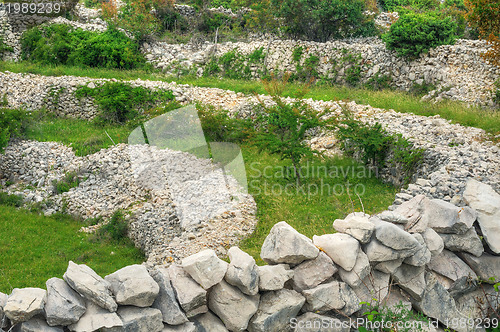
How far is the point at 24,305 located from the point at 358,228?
3.61 meters

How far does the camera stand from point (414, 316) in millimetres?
5508

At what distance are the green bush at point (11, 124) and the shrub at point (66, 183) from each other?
2.14 metres

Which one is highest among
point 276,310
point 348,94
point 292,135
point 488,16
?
point 488,16

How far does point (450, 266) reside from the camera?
6020 mm

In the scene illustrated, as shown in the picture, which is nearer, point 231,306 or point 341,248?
point 231,306

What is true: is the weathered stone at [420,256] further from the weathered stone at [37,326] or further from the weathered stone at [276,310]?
the weathered stone at [37,326]

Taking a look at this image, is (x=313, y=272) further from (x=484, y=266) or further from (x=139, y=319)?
(x=484, y=266)

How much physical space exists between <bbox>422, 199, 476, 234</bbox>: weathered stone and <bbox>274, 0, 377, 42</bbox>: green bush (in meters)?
14.4

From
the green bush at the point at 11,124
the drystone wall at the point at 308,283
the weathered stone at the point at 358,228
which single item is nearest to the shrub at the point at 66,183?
the green bush at the point at 11,124

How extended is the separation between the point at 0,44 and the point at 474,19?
1724 cm

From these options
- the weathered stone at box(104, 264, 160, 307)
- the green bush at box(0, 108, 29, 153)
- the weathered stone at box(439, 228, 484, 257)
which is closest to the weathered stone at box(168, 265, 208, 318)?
the weathered stone at box(104, 264, 160, 307)

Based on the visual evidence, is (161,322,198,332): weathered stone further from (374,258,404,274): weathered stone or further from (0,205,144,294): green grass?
(0,205,144,294): green grass

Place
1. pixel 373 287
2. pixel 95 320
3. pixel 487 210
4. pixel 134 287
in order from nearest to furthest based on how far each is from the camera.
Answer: pixel 95 320 < pixel 134 287 < pixel 373 287 < pixel 487 210

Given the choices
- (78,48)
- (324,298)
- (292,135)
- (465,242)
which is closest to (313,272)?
(324,298)
